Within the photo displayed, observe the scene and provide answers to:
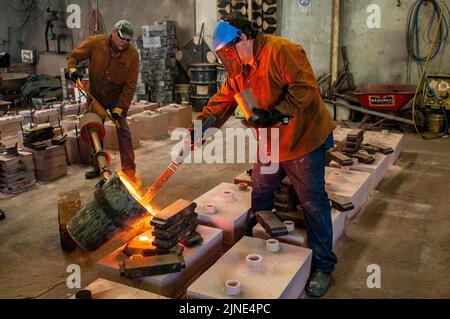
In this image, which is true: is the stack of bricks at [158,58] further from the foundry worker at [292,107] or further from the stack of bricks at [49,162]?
the foundry worker at [292,107]

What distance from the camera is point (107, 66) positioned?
5211 mm

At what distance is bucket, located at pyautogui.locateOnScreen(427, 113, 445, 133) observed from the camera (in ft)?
26.0

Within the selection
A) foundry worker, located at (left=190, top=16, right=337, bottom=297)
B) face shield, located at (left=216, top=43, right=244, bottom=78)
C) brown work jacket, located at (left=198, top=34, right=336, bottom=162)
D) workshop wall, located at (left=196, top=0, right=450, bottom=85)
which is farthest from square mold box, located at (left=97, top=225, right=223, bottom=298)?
workshop wall, located at (left=196, top=0, right=450, bottom=85)

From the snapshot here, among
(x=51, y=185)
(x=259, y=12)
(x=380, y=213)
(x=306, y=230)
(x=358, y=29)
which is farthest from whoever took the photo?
(x=259, y=12)

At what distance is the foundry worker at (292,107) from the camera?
9.25 feet

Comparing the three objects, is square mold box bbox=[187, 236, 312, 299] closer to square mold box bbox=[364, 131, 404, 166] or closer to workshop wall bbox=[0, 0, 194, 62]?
square mold box bbox=[364, 131, 404, 166]

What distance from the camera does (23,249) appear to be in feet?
12.8

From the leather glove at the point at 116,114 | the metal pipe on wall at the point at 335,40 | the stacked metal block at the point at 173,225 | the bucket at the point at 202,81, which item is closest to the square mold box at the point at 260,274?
the stacked metal block at the point at 173,225

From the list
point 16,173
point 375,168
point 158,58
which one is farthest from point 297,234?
point 158,58

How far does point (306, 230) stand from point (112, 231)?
4.69 ft

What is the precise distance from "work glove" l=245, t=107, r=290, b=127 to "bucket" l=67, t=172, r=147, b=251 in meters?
1.03

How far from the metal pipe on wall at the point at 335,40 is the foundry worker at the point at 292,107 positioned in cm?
616

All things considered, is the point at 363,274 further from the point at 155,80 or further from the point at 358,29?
the point at 155,80
